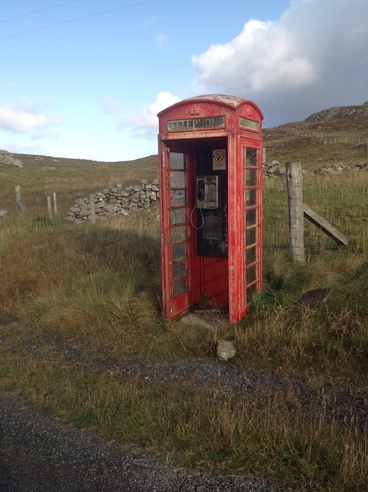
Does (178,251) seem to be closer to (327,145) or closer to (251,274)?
(251,274)

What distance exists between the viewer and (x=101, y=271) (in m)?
8.24

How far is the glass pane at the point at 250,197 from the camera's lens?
238 inches

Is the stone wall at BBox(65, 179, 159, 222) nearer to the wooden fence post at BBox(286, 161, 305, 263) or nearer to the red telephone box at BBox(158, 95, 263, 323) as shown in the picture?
the red telephone box at BBox(158, 95, 263, 323)

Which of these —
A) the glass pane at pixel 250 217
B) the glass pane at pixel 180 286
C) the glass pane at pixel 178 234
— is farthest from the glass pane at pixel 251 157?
the glass pane at pixel 180 286

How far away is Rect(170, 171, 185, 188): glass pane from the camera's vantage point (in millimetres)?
6340

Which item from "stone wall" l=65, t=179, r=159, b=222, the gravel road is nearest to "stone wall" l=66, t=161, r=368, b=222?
"stone wall" l=65, t=179, r=159, b=222

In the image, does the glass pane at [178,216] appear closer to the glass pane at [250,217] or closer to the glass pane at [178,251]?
the glass pane at [178,251]

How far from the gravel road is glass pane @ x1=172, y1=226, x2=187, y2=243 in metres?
3.05

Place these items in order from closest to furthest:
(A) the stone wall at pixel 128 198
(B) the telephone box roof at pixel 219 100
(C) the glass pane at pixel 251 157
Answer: (B) the telephone box roof at pixel 219 100, (C) the glass pane at pixel 251 157, (A) the stone wall at pixel 128 198

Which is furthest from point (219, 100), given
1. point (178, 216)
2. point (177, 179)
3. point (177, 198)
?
point (178, 216)

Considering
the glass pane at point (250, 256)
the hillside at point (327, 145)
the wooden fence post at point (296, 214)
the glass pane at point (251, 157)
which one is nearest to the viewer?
the glass pane at point (251, 157)

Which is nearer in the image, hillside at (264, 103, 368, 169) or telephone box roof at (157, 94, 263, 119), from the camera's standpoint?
telephone box roof at (157, 94, 263, 119)

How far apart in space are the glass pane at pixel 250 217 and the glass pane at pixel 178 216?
98 centimetres

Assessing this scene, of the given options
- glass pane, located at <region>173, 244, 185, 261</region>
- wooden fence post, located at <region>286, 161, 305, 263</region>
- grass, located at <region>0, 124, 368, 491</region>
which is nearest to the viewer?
grass, located at <region>0, 124, 368, 491</region>
